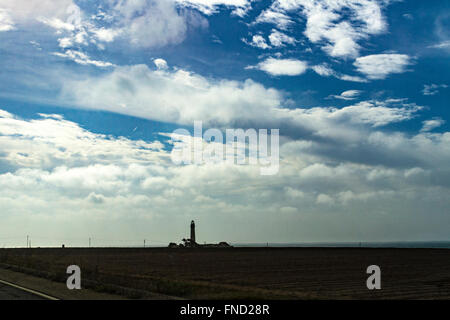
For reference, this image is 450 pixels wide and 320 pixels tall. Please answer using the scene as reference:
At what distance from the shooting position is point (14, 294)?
17922 millimetres

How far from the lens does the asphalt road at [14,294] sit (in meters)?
16.7

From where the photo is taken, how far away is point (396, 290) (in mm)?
22797

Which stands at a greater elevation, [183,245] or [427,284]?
[427,284]

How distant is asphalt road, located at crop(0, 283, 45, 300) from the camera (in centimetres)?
1669
